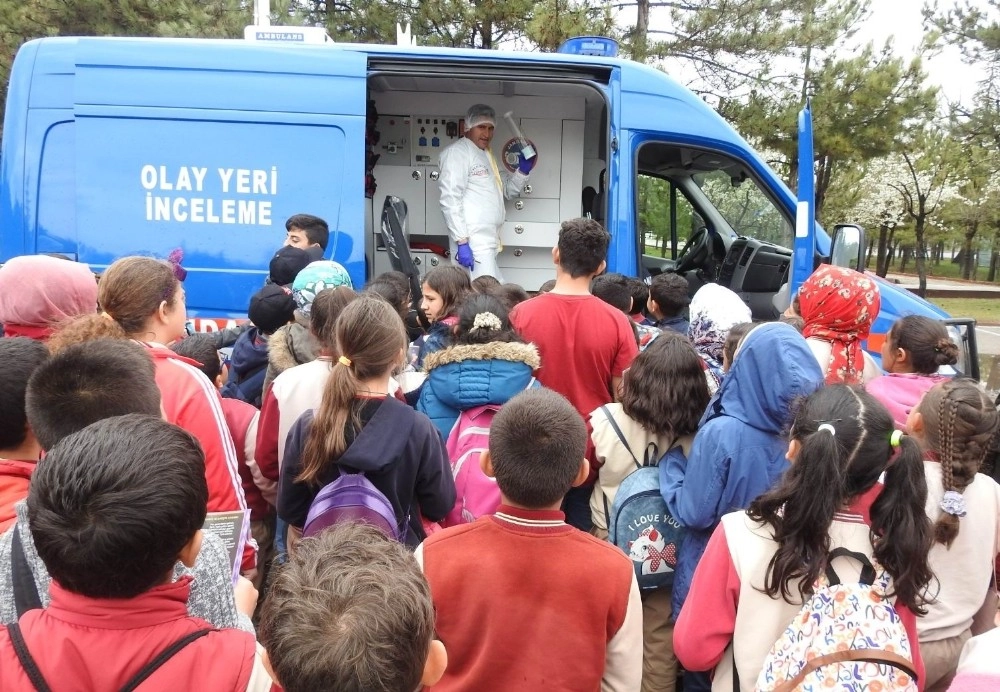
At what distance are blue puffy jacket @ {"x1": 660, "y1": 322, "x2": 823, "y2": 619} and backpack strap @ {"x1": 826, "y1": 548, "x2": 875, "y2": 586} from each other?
473 millimetres

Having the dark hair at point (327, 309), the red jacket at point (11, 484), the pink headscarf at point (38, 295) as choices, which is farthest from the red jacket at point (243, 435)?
the red jacket at point (11, 484)

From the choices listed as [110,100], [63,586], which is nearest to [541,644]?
[63,586]

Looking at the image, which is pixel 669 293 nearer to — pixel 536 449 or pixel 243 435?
pixel 243 435

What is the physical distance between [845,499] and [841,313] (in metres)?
1.48

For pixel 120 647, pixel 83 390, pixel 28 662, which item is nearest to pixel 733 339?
pixel 83 390

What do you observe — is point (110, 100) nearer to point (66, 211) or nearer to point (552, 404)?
point (66, 211)

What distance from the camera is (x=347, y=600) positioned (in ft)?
3.30

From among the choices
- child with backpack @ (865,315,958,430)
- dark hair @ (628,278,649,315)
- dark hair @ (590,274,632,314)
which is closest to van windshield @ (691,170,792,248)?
dark hair @ (628,278,649,315)

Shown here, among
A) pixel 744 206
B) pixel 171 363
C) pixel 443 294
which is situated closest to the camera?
pixel 171 363

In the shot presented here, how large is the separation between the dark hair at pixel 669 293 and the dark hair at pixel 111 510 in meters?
3.22

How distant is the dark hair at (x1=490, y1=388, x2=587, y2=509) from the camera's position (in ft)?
5.50

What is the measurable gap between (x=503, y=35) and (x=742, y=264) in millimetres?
6233

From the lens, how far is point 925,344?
296 cm

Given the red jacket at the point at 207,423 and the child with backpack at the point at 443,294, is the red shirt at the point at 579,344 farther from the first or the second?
the red jacket at the point at 207,423
